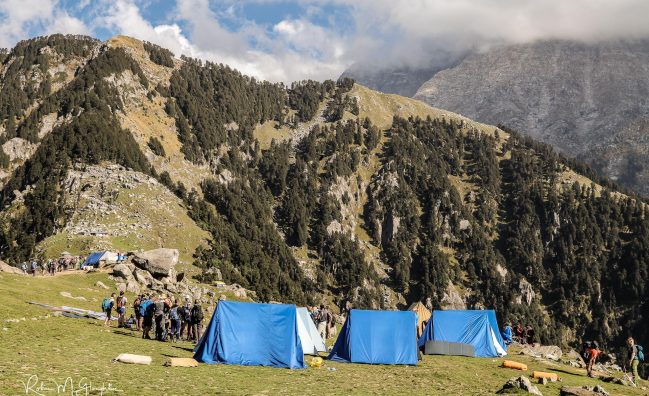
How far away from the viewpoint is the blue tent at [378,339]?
33.8 m

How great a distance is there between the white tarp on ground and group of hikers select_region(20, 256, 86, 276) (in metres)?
41.0

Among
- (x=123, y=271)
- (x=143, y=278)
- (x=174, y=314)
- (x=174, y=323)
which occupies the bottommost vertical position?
(x=174, y=323)

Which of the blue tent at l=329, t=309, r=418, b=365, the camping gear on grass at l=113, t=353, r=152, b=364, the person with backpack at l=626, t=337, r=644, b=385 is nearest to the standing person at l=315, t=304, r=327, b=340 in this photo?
the blue tent at l=329, t=309, r=418, b=365

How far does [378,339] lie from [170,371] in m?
15.0

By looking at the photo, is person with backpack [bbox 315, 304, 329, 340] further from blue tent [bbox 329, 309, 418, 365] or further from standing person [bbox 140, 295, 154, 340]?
standing person [bbox 140, 295, 154, 340]

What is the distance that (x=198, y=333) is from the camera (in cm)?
3766

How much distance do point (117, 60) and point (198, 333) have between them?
185054mm

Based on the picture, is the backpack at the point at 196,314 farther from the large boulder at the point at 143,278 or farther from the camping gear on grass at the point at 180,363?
the large boulder at the point at 143,278

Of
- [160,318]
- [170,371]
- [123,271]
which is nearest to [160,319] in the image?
[160,318]

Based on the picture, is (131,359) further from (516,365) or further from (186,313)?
(516,365)

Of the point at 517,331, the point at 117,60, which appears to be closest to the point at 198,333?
the point at 517,331

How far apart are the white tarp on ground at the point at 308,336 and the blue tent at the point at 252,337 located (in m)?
6.72

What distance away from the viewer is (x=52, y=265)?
6869 centimetres

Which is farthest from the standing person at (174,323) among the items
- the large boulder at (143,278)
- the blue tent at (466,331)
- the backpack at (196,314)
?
the large boulder at (143,278)
